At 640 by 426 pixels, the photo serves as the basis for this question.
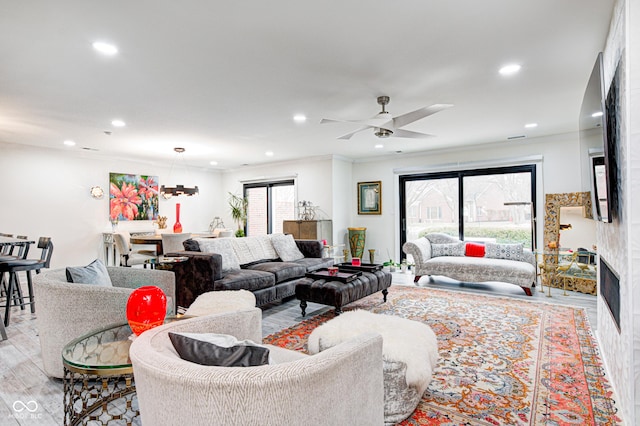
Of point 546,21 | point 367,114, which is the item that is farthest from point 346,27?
point 367,114

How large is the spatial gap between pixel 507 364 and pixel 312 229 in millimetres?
4752

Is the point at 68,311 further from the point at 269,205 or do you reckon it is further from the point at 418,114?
the point at 269,205

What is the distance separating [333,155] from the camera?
7156 mm

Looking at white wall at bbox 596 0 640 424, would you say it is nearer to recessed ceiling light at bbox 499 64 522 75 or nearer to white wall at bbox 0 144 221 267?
recessed ceiling light at bbox 499 64 522 75

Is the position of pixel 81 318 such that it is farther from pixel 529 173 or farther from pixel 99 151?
pixel 529 173

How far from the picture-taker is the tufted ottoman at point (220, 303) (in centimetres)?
279

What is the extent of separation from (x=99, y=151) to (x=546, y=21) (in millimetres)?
7070

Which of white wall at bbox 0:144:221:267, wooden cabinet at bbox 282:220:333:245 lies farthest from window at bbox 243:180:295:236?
white wall at bbox 0:144:221:267

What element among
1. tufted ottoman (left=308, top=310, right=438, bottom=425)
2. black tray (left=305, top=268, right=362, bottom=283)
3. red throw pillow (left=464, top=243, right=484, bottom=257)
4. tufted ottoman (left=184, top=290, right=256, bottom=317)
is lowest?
tufted ottoman (left=308, top=310, right=438, bottom=425)

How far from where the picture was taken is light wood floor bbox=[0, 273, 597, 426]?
196 centimetres

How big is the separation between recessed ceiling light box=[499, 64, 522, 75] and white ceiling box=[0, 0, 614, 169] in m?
0.07

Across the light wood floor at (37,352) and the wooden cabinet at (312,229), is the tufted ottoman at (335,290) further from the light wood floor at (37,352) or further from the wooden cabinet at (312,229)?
the wooden cabinet at (312,229)

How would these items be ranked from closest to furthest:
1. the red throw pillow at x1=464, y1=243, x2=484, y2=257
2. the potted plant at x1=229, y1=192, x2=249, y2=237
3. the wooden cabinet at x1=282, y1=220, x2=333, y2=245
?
the red throw pillow at x1=464, y1=243, x2=484, y2=257 → the wooden cabinet at x1=282, y1=220, x2=333, y2=245 → the potted plant at x1=229, y1=192, x2=249, y2=237

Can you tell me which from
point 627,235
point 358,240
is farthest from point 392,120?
point 358,240
